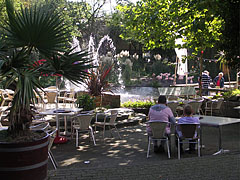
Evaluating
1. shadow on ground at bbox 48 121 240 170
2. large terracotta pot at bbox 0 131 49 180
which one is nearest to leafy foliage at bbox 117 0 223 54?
shadow on ground at bbox 48 121 240 170

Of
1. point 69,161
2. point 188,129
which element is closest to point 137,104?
point 188,129

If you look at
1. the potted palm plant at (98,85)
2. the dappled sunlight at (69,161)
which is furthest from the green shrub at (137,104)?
the dappled sunlight at (69,161)

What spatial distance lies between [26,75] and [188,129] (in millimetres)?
3476

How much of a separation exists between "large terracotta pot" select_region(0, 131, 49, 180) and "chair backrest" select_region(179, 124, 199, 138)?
307cm

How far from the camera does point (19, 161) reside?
164 inches

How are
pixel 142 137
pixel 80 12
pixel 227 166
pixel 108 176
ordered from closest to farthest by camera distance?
pixel 108 176, pixel 227 166, pixel 142 137, pixel 80 12

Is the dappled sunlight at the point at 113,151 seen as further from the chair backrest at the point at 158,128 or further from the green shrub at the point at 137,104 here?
the green shrub at the point at 137,104

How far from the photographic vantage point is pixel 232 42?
5.40 metres

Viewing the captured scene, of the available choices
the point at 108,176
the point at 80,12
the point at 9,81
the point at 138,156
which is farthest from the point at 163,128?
the point at 80,12

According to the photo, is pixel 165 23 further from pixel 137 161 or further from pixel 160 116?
pixel 137 161

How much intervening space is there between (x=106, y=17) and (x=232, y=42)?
93.8 ft

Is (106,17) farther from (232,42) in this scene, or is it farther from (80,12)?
(232,42)

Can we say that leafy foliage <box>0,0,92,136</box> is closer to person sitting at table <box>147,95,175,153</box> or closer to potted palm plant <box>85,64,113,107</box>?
person sitting at table <box>147,95,175,153</box>

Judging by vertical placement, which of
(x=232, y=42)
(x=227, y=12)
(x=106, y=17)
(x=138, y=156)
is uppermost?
(x=106, y=17)
